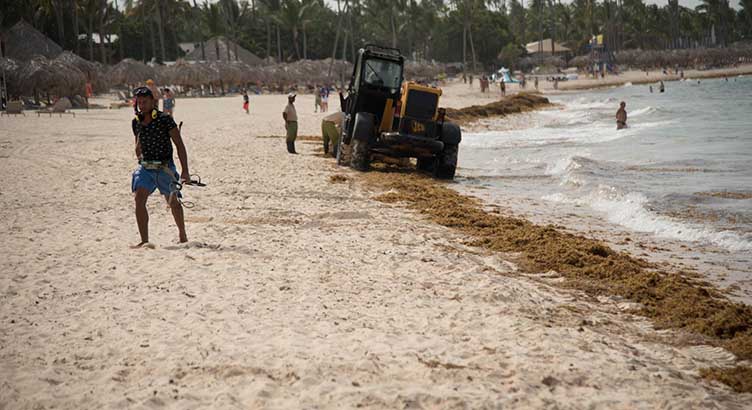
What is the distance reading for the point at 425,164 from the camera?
14867mm

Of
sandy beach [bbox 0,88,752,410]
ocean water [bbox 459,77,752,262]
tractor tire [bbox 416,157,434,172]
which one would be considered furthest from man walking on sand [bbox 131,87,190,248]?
tractor tire [bbox 416,157,434,172]

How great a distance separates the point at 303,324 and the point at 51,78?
30.5 m

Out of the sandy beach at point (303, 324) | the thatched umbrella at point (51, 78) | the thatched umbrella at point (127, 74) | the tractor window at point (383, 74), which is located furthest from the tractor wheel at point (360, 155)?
the thatched umbrella at point (127, 74)

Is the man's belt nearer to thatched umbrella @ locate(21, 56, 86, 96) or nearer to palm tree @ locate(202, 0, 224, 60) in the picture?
thatched umbrella @ locate(21, 56, 86, 96)

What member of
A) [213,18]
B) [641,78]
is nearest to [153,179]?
[213,18]

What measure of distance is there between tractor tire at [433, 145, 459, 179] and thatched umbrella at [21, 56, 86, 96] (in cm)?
2401

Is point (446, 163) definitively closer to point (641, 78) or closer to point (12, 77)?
point (12, 77)

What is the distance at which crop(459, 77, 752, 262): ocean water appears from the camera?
9.37m

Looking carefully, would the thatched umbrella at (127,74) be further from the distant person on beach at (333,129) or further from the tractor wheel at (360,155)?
the tractor wheel at (360,155)

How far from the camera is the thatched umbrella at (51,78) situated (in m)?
31.0

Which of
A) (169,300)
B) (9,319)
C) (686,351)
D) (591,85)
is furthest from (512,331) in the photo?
(591,85)

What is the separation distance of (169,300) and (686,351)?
3.76 meters

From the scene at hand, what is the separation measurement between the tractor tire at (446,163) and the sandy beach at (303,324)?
4.37 metres

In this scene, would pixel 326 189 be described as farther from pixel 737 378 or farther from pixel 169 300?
pixel 737 378
